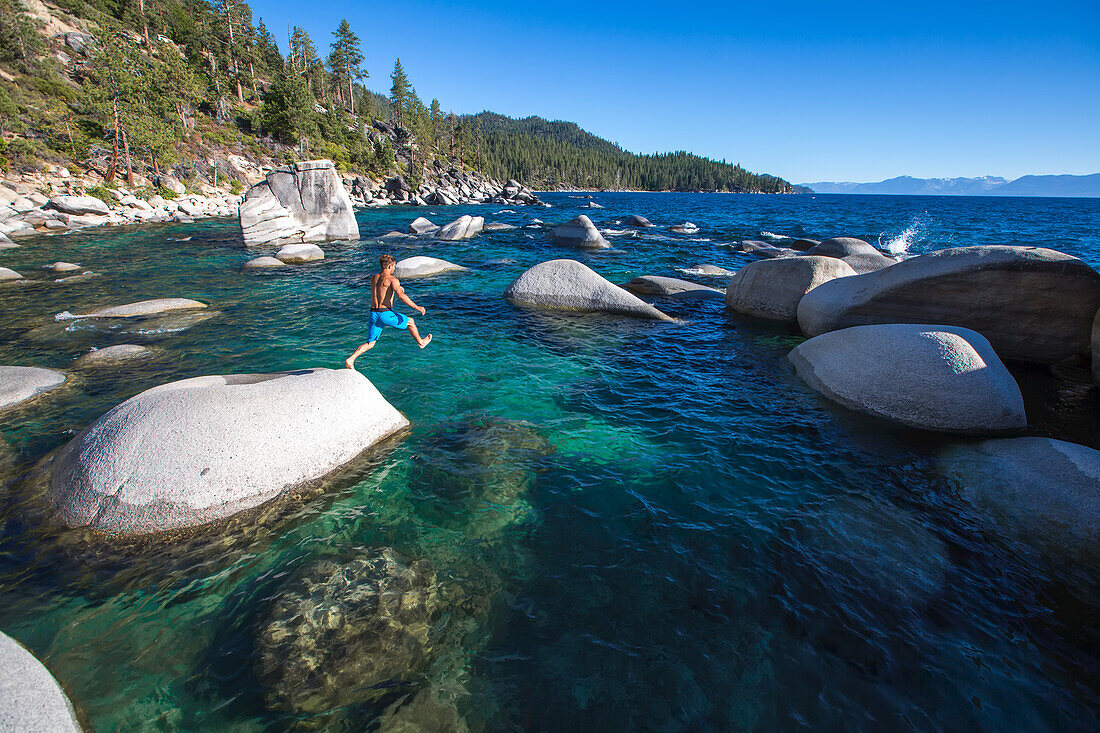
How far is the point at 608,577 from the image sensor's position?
184 inches

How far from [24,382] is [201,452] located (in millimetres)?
5380

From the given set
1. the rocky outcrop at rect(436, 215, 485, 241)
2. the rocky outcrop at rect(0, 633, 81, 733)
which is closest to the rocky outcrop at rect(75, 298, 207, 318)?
the rocky outcrop at rect(0, 633, 81, 733)

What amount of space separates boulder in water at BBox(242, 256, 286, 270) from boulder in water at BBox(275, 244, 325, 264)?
70cm

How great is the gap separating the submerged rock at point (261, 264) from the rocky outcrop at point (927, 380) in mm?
21461

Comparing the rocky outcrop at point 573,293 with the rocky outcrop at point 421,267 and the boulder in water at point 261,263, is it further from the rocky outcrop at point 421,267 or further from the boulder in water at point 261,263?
the boulder in water at point 261,263

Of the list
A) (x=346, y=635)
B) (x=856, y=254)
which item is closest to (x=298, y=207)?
(x=856, y=254)

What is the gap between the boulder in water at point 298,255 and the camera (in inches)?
859

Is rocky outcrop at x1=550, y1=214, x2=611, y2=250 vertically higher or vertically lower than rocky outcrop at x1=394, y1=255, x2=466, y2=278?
higher

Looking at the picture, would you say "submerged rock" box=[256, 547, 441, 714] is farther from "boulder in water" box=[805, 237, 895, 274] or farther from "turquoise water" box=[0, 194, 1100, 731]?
"boulder in water" box=[805, 237, 895, 274]

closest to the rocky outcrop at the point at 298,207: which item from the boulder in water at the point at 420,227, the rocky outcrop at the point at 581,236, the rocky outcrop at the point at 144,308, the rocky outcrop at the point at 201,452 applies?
the boulder in water at the point at 420,227

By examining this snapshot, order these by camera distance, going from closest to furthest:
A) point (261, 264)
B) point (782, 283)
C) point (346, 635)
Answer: point (346, 635)
point (782, 283)
point (261, 264)

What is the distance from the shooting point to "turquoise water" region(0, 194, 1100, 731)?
3498 mm

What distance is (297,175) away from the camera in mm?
26953

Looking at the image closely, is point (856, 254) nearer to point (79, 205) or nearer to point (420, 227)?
point (420, 227)
